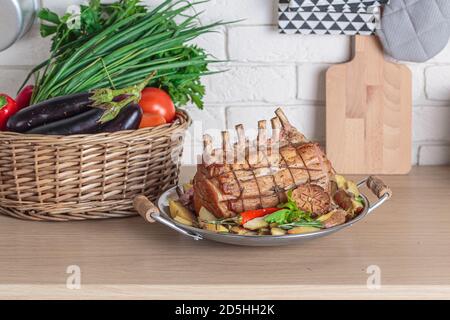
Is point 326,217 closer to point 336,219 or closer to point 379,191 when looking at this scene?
point 336,219

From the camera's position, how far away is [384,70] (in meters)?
1.62

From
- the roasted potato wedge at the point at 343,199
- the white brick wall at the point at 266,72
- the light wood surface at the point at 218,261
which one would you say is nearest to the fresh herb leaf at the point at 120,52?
the white brick wall at the point at 266,72

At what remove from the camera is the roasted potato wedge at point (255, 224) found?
116cm

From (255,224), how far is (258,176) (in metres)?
0.08

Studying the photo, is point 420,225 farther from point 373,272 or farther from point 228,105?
point 228,105

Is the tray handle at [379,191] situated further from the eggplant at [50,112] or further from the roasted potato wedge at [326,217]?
the eggplant at [50,112]

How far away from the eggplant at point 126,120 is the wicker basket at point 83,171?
0.05 ft

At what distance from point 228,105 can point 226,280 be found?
649 millimetres

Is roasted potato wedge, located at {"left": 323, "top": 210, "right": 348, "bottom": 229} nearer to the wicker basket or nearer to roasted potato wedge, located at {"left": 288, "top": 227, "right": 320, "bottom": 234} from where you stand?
roasted potato wedge, located at {"left": 288, "top": 227, "right": 320, "bottom": 234}

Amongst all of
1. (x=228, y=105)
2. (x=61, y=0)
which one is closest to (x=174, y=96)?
(x=228, y=105)

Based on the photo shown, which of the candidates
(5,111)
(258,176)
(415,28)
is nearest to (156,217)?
(258,176)
